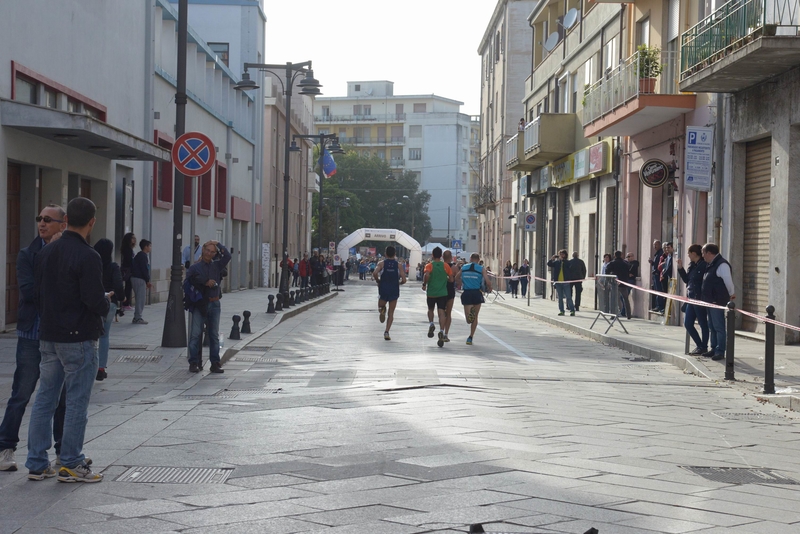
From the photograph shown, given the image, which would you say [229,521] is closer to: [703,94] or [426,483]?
[426,483]

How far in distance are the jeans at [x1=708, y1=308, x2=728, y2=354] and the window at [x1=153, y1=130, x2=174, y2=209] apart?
17240mm

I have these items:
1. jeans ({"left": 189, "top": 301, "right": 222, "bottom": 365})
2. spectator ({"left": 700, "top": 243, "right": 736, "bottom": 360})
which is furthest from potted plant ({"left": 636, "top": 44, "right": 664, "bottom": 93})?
jeans ({"left": 189, "top": 301, "right": 222, "bottom": 365})

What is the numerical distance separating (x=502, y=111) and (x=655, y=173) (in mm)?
32884

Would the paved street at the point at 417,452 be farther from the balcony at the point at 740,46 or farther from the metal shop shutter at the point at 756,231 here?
the balcony at the point at 740,46

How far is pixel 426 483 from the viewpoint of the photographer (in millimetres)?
6254

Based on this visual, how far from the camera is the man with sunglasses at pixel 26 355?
6.55m

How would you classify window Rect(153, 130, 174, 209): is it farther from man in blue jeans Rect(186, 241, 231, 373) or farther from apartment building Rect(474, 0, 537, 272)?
apartment building Rect(474, 0, 537, 272)

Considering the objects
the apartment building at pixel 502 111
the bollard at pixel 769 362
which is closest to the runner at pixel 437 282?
the bollard at pixel 769 362

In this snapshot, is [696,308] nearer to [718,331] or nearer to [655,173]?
[718,331]

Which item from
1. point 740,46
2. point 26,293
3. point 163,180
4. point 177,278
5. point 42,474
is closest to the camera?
point 42,474

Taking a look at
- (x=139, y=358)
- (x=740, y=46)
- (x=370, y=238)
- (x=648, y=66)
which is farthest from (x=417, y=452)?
(x=370, y=238)

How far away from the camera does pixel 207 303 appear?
1279 centimetres

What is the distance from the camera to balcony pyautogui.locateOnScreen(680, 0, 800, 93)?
50.5ft

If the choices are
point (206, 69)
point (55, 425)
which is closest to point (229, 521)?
point (55, 425)
